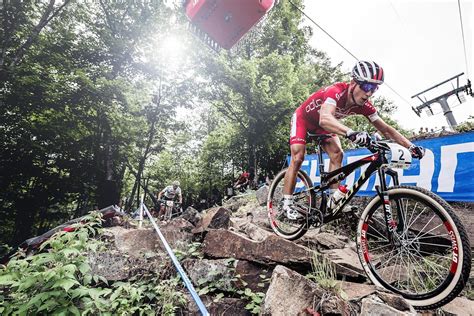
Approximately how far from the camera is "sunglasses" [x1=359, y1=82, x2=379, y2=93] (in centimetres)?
A: 328

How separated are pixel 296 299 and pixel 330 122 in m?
2.05

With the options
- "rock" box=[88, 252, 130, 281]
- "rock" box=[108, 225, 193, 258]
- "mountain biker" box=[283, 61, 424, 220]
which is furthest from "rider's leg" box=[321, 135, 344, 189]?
"rock" box=[88, 252, 130, 281]

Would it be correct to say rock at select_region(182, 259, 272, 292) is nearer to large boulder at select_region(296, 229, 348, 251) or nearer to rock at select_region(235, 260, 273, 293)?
rock at select_region(235, 260, 273, 293)

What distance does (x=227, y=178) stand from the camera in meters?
26.5

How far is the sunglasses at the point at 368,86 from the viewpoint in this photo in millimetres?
3275

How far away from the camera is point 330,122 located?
3299 millimetres

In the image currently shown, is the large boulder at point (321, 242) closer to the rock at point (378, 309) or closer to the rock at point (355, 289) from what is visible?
the rock at point (355, 289)

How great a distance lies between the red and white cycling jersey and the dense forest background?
13.1 metres

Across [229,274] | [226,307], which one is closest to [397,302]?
[226,307]

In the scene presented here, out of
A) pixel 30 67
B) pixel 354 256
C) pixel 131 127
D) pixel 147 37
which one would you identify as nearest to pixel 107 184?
pixel 131 127

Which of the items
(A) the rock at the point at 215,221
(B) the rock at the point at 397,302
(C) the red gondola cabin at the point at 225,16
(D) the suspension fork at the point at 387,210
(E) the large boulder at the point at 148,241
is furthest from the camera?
(A) the rock at the point at 215,221

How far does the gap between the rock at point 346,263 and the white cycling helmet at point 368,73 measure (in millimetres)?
2192

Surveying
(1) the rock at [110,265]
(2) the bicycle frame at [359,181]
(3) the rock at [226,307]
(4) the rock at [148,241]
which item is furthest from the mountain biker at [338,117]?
(1) the rock at [110,265]

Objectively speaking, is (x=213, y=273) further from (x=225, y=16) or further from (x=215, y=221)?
(x=225, y=16)
